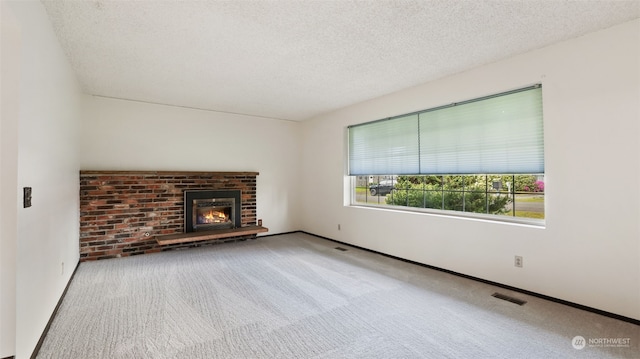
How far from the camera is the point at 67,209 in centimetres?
320

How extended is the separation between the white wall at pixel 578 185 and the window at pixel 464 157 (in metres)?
0.18

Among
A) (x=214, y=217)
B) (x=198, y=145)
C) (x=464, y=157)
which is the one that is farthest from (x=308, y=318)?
(x=198, y=145)

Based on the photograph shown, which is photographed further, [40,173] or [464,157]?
[464,157]

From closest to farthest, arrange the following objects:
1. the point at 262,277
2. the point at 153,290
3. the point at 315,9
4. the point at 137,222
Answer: the point at 315,9 → the point at 153,290 → the point at 262,277 → the point at 137,222

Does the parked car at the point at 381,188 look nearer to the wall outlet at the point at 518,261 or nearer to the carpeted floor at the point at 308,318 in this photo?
Result: the carpeted floor at the point at 308,318

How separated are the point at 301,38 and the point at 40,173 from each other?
231 cm

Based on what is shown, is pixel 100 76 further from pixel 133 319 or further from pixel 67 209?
pixel 133 319

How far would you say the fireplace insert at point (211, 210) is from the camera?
197 inches

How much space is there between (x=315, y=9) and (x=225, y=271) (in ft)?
10.4

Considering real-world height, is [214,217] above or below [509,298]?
above

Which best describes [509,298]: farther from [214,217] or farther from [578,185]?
[214,217]

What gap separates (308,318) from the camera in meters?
2.49

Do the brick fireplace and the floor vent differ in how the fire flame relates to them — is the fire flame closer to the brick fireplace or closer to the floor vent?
the brick fireplace

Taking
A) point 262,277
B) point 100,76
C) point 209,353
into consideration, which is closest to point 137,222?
point 100,76
